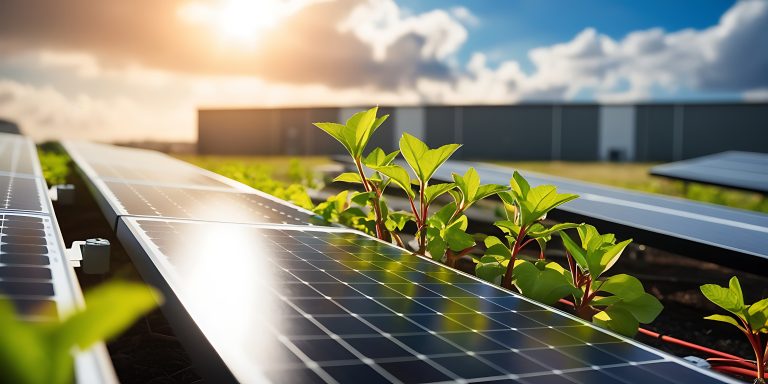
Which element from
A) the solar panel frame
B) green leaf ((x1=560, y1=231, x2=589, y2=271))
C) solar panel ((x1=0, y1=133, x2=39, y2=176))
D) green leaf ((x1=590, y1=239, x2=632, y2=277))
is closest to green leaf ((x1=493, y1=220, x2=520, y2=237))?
green leaf ((x1=560, y1=231, x2=589, y2=271))

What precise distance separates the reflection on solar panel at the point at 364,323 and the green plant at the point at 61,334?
0.71 meters

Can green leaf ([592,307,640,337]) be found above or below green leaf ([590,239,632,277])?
below

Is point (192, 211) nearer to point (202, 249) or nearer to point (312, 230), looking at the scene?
point (312, 230)

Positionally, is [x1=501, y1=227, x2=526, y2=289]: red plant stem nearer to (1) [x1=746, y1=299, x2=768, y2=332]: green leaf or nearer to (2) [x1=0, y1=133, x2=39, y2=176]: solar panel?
(1) [x1=746, y1=299, x2=768, y2=332]: green leaf

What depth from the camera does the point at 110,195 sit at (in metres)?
5.15

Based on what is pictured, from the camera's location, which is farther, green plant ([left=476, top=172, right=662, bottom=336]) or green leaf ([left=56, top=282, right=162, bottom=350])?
green plant ([left=476, top=172, right=662, bottom=336])

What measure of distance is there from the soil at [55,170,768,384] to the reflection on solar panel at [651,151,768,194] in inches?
50.2

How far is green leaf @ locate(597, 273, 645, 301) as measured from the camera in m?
3.30

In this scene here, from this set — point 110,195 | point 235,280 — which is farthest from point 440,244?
point 110,195

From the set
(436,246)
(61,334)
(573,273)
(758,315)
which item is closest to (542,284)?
(573,273)

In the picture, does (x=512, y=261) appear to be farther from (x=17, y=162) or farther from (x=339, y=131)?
(x=17, y=162)

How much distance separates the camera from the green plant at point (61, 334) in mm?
851

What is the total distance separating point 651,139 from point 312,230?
43.1m

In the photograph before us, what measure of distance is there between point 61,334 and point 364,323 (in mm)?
1395
